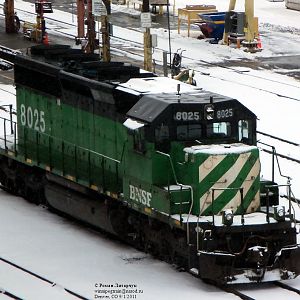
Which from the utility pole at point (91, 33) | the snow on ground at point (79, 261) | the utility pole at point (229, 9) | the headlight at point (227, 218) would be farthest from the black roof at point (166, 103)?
the utility pole at point (229, 9)

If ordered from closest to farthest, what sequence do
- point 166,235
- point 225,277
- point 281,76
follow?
point 225,277 → point 166,235 → point 281,76

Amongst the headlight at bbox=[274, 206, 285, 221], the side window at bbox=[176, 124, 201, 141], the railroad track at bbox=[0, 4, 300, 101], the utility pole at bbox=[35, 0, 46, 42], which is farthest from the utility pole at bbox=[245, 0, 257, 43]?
the headlight at bbox=[274, 206, 285, 221]

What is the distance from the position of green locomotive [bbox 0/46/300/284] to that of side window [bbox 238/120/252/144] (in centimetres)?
2

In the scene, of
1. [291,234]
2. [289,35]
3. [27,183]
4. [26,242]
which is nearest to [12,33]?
[289,35]

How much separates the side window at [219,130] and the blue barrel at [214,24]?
82.5 ft

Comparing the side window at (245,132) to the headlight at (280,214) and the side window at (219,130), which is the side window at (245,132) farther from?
the headlight at (280,214)

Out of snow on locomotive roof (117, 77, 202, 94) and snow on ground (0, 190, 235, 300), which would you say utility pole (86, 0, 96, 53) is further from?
snow on locomotive roof (117, 77, 202, 94)

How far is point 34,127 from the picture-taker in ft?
76.9

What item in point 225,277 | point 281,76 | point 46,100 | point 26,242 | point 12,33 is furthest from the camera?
point 12,33

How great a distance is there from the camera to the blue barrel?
144ft

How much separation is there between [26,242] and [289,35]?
88.0 ft

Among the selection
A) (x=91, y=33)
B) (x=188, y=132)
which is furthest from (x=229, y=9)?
(x=188, y=132)

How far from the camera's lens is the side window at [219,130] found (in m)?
18.9

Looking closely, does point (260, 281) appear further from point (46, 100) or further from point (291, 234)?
point (46, 100)
